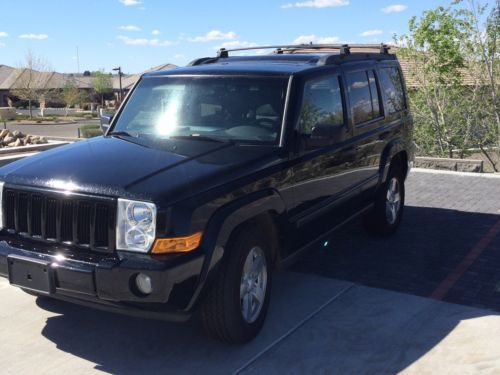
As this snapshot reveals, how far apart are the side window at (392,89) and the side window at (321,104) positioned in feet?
4.49

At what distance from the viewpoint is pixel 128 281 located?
349 centimetres

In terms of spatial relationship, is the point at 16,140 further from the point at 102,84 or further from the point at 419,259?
the point at 102,84

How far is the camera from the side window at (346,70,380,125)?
5770 mm

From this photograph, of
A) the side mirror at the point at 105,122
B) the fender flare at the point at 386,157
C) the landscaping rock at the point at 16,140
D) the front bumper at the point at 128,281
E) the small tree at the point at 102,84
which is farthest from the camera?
the small tree at the point at 102,84

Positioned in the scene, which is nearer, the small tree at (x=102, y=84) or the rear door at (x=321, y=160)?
the rear door at (x=321, y=160)

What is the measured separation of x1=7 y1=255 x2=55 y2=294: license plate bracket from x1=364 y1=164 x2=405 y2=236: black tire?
400cm

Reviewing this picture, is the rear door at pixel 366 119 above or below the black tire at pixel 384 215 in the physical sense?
above

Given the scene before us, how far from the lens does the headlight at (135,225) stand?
353 cm

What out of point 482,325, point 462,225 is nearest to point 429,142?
point 462,225

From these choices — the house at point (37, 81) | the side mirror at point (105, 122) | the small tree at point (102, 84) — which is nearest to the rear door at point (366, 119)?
the side mirror at point (105, 122)

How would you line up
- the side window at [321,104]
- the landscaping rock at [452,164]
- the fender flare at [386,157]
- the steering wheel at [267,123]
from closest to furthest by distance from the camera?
the steering wheel at [267,123] → the side window at [321,104] → the fender flare at [386,157] → the landscaping rock at [452,164]

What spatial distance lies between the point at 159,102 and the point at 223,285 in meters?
2.03

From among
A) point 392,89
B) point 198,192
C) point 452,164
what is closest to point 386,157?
point 392,89

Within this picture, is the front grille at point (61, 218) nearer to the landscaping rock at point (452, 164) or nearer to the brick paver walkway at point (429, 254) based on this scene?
the brick paver walkway at point (429, 254)
